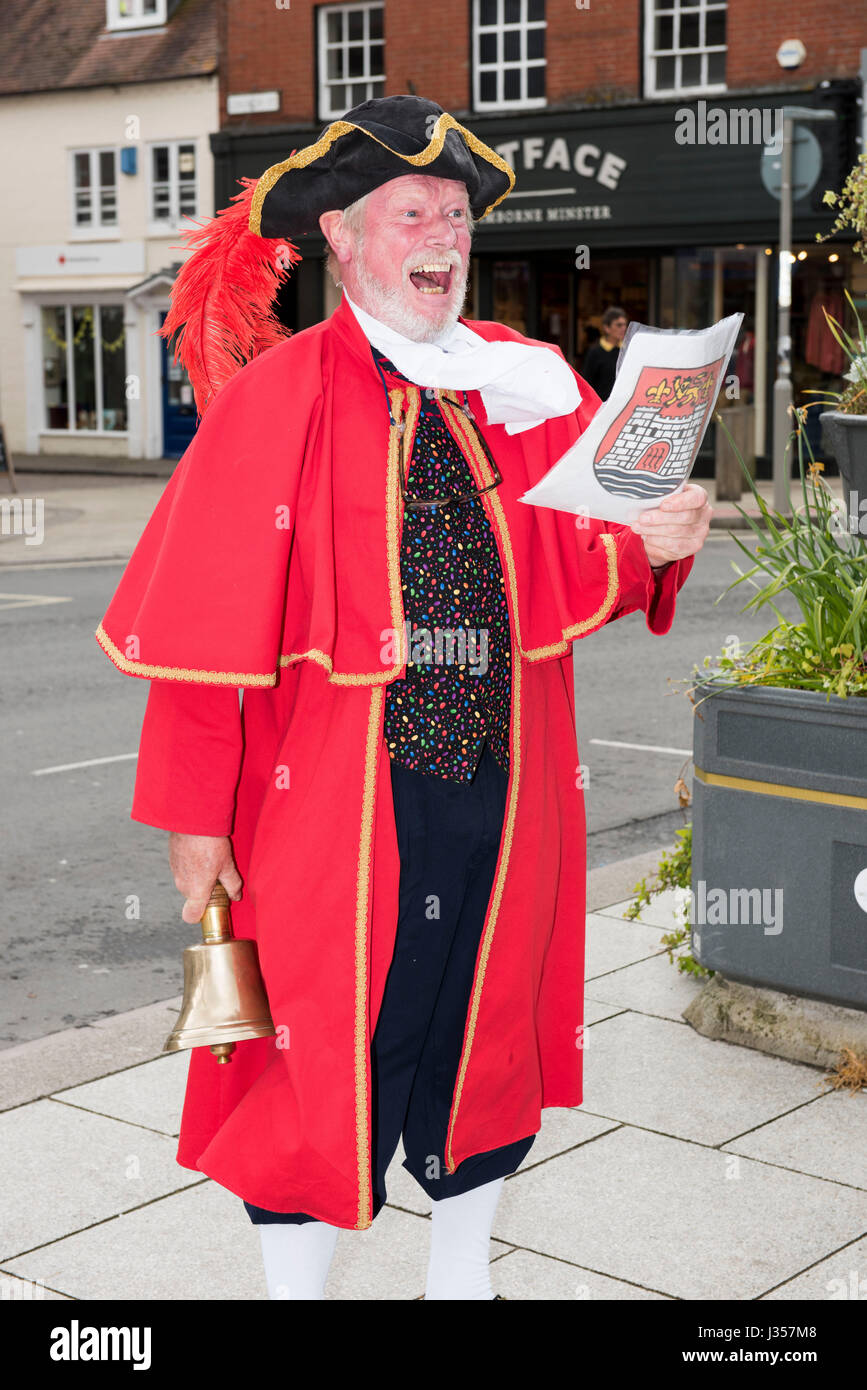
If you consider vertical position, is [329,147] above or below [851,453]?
above

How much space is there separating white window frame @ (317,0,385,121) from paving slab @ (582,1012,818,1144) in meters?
20.9

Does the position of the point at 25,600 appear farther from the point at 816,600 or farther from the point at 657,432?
the point at 657,432

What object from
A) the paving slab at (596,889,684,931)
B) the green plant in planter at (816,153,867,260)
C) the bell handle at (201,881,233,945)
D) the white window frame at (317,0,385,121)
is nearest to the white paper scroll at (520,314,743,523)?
the bell handle at (201,881,233,945)

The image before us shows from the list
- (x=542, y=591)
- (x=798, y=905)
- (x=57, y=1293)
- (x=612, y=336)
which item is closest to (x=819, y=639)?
(x=798, y=905)

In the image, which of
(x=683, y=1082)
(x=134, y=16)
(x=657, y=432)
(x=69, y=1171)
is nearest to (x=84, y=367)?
(x=134, y=16)

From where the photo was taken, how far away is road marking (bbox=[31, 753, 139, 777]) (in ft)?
25.1

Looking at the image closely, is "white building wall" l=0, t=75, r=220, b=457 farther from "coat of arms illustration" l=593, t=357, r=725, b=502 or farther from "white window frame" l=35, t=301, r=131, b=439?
"coat of arms illustration" l=593, t=357, r=725, b=502

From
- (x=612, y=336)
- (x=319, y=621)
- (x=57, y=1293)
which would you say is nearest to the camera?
(x=319, y=621)

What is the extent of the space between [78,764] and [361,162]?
18.1 feet

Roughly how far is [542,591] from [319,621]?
1.44 ft

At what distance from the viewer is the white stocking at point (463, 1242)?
290cm

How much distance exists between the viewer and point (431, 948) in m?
2.72

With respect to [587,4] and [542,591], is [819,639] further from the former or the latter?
Answer: [587,4]

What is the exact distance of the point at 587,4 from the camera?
2111cm
